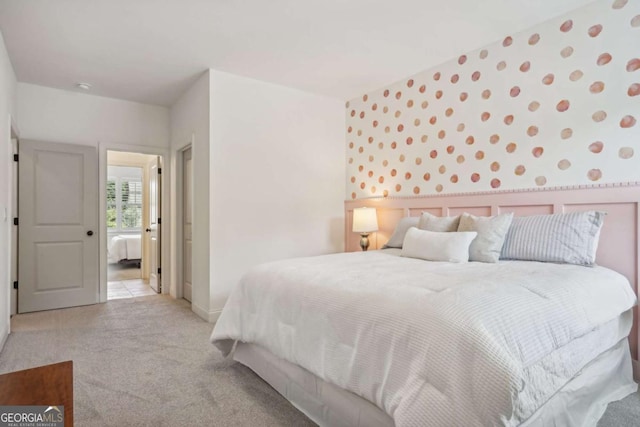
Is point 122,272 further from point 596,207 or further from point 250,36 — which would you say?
point 596,207

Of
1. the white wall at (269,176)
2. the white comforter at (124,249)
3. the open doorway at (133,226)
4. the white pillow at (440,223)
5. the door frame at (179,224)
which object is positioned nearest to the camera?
the white pillow at (440,223)

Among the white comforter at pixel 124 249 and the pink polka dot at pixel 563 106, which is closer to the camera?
the pink polka dot at pixel 563 106

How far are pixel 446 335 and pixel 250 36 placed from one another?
271 cm

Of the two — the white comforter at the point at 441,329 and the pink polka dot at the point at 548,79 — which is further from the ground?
the pink polka dot at the point at 548,79

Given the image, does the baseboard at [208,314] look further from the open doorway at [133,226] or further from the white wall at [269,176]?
the open doorway at [133,226]

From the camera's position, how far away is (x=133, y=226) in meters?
8.31

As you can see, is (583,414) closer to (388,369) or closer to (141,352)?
(388,369)

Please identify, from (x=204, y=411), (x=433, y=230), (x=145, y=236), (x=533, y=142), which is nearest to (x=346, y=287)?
(x=204, y=411)

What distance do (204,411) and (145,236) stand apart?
4426 millimetres

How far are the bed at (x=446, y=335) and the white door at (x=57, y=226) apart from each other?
274 centimetres

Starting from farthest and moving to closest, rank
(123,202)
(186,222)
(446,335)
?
(123,202) → (186,222) → (446,335)

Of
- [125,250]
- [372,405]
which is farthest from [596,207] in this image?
[125,250]

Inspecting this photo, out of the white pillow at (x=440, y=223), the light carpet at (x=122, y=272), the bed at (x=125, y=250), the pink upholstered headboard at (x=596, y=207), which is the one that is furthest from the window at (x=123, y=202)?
the white pillow at (x=440, y=223)

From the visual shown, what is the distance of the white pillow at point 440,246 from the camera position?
8.21 feet
